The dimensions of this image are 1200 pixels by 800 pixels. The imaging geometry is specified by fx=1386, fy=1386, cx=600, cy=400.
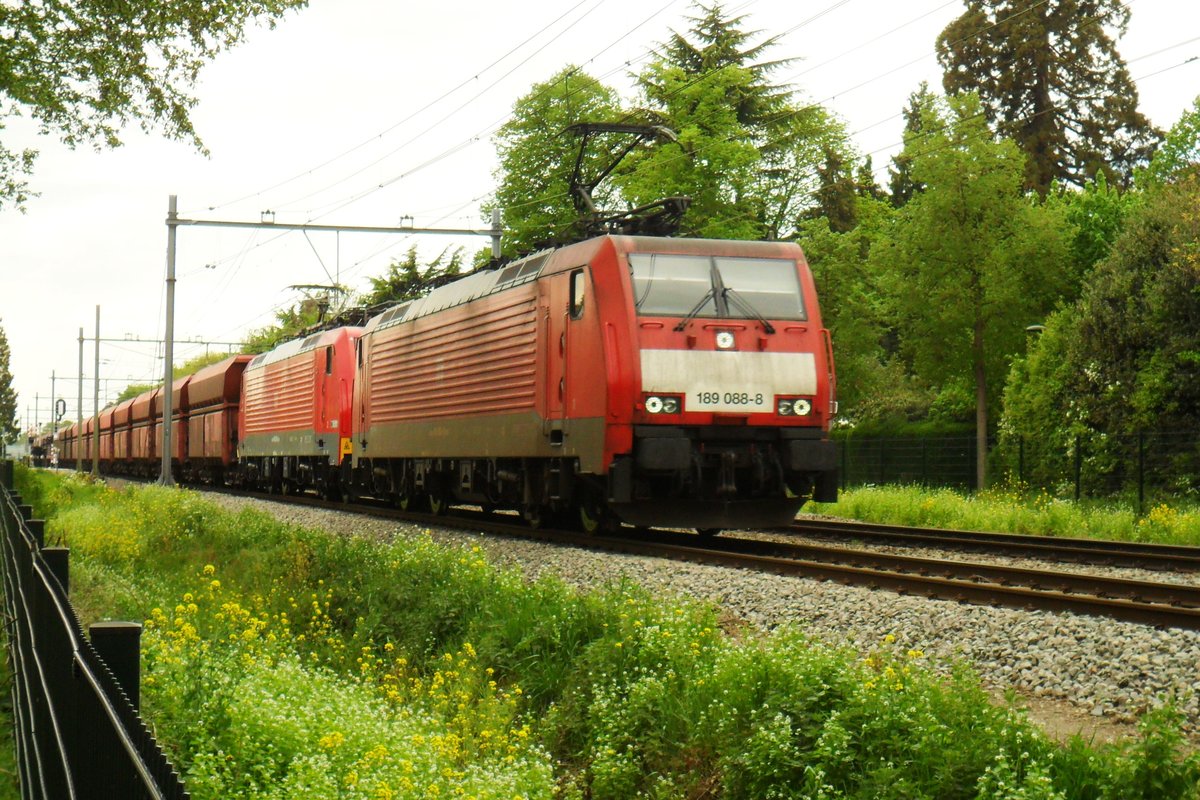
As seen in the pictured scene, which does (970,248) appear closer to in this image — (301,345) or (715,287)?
(301,345)

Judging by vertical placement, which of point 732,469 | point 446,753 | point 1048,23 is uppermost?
point 1048,23

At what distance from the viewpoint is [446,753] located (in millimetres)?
6684

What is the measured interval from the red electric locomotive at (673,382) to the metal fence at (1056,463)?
9185 millimetres

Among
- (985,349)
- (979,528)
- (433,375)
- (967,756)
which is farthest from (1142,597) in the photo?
(985,349)

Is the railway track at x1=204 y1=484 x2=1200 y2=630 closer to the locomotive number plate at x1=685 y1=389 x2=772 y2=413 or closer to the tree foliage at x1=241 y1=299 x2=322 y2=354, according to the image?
the locomotive number plate at x1=685 y1=389 x2=772 y2=413

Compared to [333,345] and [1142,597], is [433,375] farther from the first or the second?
[1142,597]

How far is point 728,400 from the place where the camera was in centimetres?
1428

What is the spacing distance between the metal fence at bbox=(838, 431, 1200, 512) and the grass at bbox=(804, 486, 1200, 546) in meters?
2.36

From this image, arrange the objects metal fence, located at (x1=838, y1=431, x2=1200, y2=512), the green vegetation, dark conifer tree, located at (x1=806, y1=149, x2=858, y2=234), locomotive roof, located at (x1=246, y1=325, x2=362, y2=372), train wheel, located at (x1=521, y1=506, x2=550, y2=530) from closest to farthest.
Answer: the green vegetation → train wheel, located at (x1=521, y1=506, x2=550, y2=530) → metal fence, located at (x1=838, y1=431, x2=1200, y2=512) → locomotive roof, located at (x1=246, y1=325, x2=362, y2=372) → dark conifer tree, located at (x1=806, y1=149, x2=858, y2=234)

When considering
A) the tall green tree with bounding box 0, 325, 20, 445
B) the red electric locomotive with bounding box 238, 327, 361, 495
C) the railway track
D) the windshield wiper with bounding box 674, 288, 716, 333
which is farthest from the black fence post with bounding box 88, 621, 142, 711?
the tall green tree with bounding box 0, 325, 20, 445

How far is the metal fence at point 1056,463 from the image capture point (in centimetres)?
2377

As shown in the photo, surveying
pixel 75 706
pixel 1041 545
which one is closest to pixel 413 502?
pixel 1041 545

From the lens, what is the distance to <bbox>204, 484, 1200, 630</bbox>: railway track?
29.6 feet

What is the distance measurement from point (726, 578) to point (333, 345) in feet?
56.3
